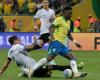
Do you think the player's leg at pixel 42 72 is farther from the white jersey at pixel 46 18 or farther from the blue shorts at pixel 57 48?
the white jersey at pixel 46 18

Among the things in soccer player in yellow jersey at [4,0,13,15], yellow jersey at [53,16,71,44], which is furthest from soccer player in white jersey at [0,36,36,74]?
soccer player in yellow jersey at [4,0,13,15]

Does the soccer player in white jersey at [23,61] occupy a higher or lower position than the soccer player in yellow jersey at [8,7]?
lower

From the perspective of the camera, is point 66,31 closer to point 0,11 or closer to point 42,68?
point 42,68

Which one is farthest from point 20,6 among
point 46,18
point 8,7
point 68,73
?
point 68,73

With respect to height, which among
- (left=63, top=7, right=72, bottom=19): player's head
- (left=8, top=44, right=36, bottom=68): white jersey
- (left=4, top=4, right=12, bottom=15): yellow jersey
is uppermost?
(left=63, top=7, right=72, bottom=19): player's head

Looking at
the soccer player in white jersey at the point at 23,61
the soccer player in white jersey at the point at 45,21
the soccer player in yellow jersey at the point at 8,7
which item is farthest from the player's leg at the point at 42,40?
the soccer player in yellow jersey at the point at 8,7

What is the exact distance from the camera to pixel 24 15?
3391 centimetres

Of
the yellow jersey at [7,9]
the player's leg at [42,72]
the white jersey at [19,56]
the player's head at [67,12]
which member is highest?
the player's head at [67,12]

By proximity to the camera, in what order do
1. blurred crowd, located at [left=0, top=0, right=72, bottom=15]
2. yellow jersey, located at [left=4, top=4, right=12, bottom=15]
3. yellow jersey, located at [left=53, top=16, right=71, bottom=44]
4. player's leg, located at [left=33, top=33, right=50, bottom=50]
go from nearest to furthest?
yellow jersey, located at [left=53, top=16, right=71, bottom=44] → player's leg, located at [left=33, top=33, right=50, bottom=50] → blurred crowd, located at [left=0, top=0, right=72, bottom=15] → yellow jersey, located at [left=4, top=4, right=12, bottom=15]

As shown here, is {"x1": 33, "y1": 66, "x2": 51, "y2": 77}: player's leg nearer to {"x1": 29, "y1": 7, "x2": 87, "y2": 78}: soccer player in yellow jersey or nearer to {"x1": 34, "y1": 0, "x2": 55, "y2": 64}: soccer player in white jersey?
{"x1": 29, "y1": 7, "x2": 87, "y2": 78}: soccer player in yellow jersey

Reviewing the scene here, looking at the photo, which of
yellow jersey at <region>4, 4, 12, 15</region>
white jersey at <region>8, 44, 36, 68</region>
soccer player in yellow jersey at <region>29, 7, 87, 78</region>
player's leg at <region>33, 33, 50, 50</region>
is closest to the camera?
soccer player in yellow jersey at <region>29, 7, 87, 78</region>

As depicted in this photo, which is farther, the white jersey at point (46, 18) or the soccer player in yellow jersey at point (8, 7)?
the soccer player in yellow jersey at point (8, 7)

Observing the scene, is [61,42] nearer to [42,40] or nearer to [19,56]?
[19,56]

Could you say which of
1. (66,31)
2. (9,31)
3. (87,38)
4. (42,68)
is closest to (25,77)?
(42,68)
